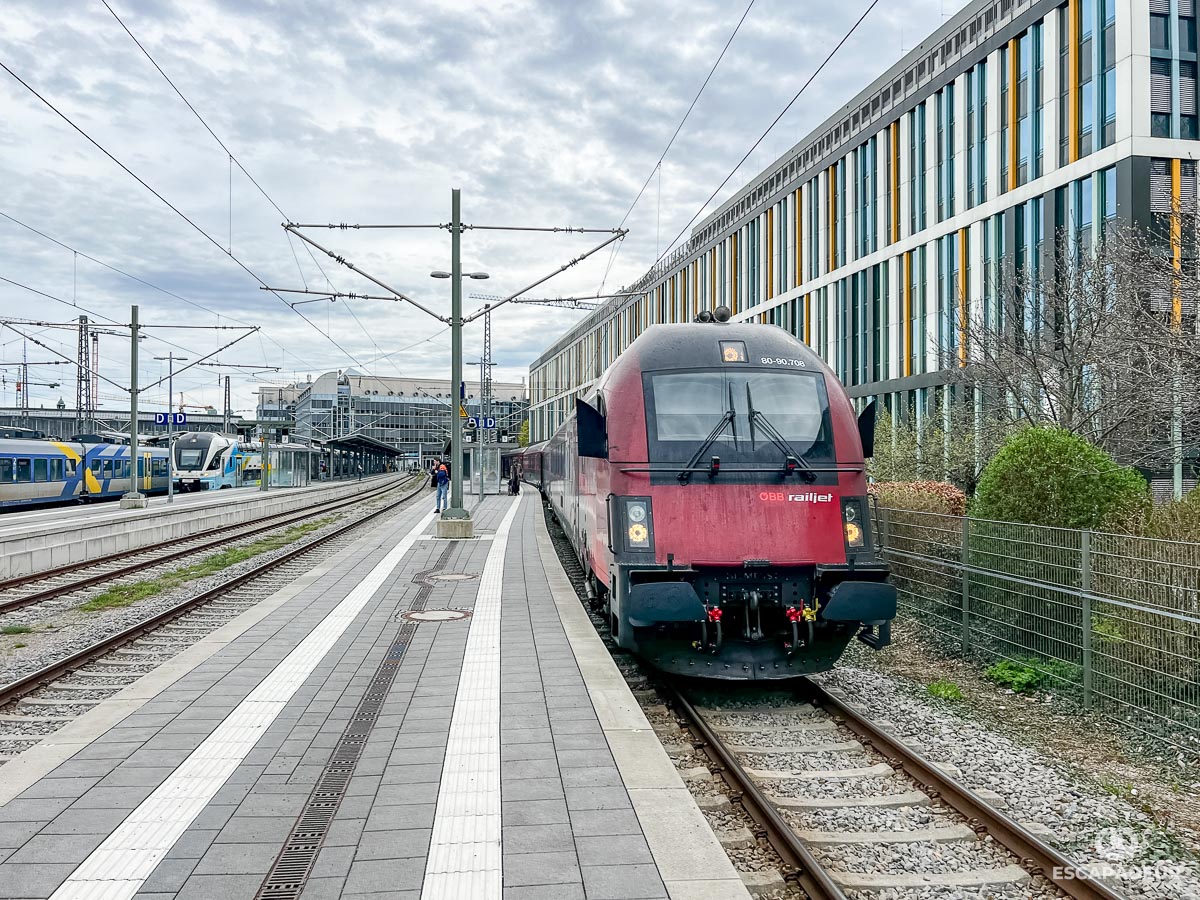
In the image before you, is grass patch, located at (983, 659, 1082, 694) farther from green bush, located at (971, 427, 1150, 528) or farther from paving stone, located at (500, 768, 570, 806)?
paving stone, located at (500, 768, 570, 806)

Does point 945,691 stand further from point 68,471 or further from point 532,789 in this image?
point 68,471

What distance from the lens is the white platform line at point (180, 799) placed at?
13.4ft

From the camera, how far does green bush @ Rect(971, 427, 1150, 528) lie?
346 inches

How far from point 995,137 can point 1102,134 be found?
15.4 ft

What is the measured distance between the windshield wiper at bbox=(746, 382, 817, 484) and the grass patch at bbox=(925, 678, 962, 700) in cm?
211

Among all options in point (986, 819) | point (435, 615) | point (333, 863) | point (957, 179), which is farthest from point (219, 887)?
point (957, 179)

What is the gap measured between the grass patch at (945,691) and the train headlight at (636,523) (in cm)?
277

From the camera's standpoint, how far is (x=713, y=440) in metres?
7.75

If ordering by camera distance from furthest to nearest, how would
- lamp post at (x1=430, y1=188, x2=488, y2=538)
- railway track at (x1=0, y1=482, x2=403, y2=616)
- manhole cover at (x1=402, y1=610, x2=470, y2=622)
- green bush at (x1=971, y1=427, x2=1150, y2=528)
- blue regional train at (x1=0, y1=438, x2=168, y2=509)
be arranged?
blue regional train at (x1=0, y1=438, x2=168, y2=509) < lamp post at (x1=430, y1=188, x2=488, y2=538) < railway track at (x1=0, y1=482, x2=403, y2=616) < manhole cover at (x1=402, y1=610, x2=470, y2=622) < green bush at (x1=971, y1=427, x2=1150, y2=528)

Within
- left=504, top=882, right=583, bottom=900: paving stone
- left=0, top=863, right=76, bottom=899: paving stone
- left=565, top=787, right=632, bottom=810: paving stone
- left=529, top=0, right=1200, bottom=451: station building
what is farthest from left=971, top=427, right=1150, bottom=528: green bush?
left=0, top=863, right=76, bottom=899: paving stone

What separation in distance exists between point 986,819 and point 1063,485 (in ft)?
16.0

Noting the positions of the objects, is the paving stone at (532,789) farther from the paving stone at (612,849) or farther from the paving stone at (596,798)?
the paving stone at (612,849)

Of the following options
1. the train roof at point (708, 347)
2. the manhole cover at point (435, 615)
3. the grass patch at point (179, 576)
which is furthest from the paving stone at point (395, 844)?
the grass patch at point (179, 576)

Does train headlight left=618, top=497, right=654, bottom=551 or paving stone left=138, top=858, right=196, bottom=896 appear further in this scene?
train headlight left=618, top=497, right=654, bottom=551
